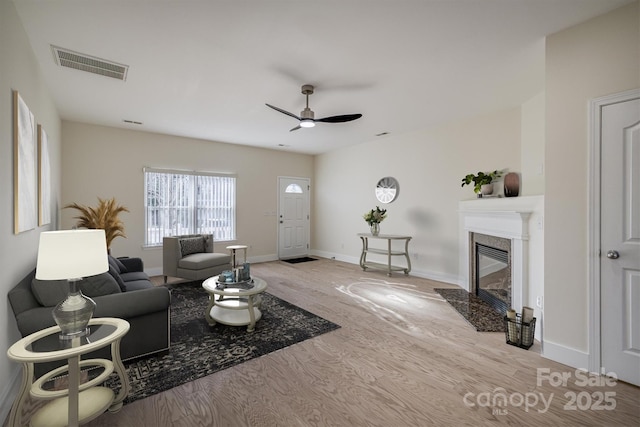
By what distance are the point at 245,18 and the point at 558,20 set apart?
2421 millimetres

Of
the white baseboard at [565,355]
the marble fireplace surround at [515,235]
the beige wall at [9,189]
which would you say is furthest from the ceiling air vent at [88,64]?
the white baseboard at [565,355]

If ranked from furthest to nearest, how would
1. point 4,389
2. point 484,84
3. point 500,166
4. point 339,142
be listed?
point 339,142, point 500,166, point 484,84, point 4,389

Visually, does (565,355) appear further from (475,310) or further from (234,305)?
(234,305)

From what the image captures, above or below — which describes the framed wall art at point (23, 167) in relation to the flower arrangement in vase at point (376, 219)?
above

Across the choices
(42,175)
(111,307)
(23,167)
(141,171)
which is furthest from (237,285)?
(141,171)

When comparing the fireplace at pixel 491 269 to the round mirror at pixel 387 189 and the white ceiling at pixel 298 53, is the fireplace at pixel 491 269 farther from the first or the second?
the white ceiling at pixel 298 53

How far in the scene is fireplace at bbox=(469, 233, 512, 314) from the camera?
3.45 metres

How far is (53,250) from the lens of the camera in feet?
4.95

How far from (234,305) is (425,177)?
3.97 meters

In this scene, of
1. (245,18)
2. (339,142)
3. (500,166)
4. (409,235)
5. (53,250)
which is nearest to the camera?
(53,250)

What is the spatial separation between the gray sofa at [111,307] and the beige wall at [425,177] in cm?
431

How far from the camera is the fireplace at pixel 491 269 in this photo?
3445 mm

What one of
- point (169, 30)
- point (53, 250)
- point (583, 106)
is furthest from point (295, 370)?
point (583, 106)

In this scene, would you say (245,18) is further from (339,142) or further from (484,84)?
(339,142)
